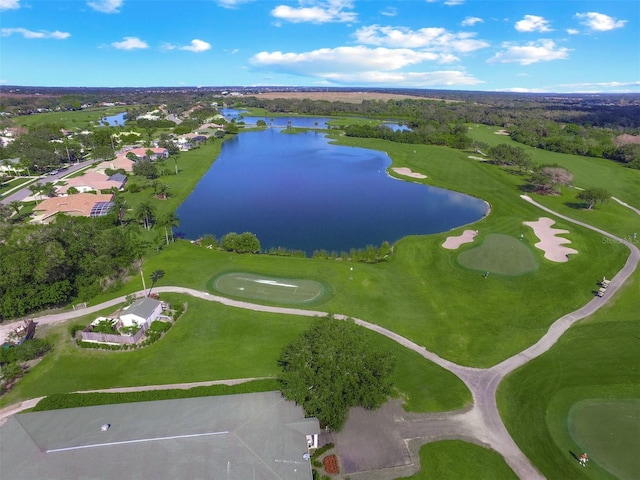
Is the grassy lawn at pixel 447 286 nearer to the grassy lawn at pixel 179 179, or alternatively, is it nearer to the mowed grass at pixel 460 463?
the mowed grass at pixel 460 463

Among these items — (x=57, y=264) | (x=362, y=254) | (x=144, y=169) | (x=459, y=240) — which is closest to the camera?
(x=57, y=264)

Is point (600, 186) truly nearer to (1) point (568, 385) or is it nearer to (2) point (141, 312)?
(1) point (568, 385)

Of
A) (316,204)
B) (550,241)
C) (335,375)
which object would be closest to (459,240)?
(550,241)

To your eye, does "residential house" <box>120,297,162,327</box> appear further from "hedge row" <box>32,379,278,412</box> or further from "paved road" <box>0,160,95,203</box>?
"paved road" <box>0,160,95,203</box>

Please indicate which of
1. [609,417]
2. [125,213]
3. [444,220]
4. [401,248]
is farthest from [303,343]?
[125,213]

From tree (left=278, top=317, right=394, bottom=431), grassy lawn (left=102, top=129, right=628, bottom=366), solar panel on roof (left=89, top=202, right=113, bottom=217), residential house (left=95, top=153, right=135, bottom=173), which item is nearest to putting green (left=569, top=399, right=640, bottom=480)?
grassy lawn (left=102, top=129, right=628, bottom=366)

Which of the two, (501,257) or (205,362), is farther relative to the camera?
(501,257)
